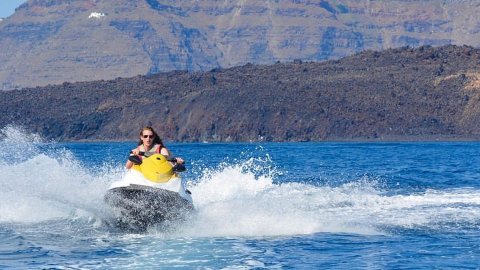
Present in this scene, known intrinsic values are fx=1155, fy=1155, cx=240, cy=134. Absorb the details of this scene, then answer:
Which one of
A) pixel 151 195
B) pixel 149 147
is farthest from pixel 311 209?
pixel 151 195

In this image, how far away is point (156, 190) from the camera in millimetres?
21188

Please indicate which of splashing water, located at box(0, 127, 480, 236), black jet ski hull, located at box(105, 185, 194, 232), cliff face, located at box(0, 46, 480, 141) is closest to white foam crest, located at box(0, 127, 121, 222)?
splashing water, located at box(0, 127, 480, 236)

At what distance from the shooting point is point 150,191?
2116 centimetres

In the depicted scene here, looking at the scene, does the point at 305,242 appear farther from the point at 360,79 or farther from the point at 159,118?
the point at 360,79

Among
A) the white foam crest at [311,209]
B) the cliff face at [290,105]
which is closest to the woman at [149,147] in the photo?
the white foam crest at [311,209]

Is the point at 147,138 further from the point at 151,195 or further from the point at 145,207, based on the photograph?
the point at 145,207

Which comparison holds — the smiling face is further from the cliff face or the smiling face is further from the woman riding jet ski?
the cliff face

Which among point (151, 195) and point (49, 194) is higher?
point (49, 194)

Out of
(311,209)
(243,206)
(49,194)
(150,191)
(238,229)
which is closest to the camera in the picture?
(150,191)

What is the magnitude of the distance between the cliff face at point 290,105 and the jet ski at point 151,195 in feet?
441

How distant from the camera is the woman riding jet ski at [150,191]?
21.3m

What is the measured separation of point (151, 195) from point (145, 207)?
1.06 feet

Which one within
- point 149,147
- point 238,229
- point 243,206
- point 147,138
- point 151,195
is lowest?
point 238,229

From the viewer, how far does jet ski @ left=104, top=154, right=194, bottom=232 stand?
2125cm
